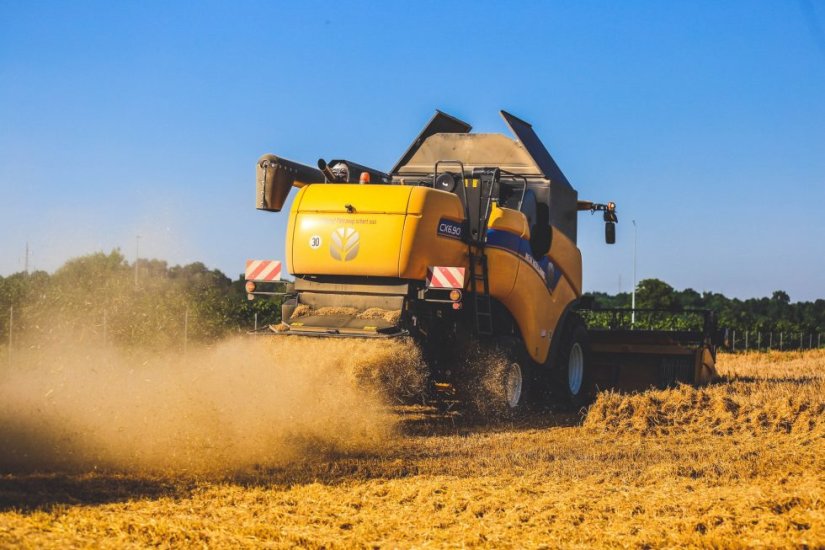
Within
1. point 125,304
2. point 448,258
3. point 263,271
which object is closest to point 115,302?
point 125,304

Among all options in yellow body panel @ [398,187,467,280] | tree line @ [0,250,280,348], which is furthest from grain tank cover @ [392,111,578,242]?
tree line @ [0,250,280,348]

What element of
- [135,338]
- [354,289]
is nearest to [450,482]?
[354,289]

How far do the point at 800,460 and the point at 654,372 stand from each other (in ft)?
21.3

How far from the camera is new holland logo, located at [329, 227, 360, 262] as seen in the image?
33.3 ft

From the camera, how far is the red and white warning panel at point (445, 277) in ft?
33.2

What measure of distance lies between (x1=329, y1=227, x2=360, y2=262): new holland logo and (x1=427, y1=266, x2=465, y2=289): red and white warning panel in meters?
0.86

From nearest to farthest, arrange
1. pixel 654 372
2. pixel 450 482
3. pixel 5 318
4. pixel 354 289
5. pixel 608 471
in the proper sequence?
1. pixel 450 482
2. pixel 608 471
3. pixel 354 289
4. pixel 654 372
5. pixel 5 318

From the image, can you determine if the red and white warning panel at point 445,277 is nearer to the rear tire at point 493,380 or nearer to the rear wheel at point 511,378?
the rear tire at point 493,380

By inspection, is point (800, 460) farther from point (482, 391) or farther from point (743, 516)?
point (482, 391)

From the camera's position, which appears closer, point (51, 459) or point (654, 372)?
point (51, 459)

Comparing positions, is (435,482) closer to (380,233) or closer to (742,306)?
(380,233)

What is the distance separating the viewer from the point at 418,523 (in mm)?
5816

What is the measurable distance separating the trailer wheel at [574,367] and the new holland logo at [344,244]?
13.3 feet

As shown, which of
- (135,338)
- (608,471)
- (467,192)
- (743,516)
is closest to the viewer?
(743,516)
